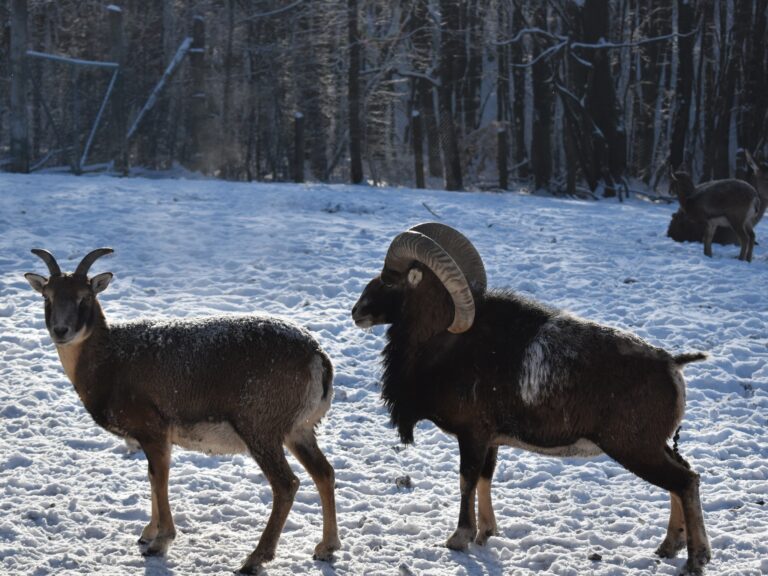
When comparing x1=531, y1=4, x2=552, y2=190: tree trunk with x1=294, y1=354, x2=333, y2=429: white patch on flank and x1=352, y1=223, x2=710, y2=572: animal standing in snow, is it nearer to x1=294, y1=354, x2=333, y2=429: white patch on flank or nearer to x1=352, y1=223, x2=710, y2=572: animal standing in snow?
x1=352, y1=223, x2=710, y2=572: animal standing in snow

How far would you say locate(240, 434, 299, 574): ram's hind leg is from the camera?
662 cm

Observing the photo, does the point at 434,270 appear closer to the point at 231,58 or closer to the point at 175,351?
the point at 175,351

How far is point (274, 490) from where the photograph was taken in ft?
22.1

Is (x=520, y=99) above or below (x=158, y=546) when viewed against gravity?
above

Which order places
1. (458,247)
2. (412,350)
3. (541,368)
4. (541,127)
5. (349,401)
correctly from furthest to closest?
(541,127) → (349,401) → (458,247) → (412,350) → (541,368)

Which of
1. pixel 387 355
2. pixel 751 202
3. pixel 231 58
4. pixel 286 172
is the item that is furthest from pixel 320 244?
pixel 231 58

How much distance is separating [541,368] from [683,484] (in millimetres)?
1235

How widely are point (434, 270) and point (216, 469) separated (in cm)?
270

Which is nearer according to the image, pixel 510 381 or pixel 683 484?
pixel 683 484

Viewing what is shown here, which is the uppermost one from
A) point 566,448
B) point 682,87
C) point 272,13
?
point 272,13

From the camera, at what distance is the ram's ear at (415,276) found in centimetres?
781

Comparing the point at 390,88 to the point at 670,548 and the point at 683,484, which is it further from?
the point at 683,484

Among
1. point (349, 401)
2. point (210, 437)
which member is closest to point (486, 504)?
point (210, 437)

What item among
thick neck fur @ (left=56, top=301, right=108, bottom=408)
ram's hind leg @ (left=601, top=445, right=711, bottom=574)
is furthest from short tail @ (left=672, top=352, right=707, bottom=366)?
thick neck fur @ (left=56, top=301, right=108, bottom=408)
